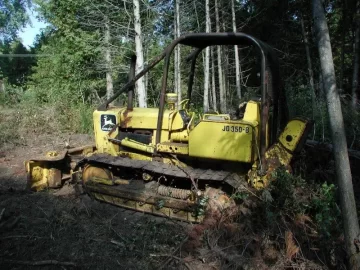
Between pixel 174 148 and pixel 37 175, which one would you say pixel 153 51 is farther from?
pixel 174 148

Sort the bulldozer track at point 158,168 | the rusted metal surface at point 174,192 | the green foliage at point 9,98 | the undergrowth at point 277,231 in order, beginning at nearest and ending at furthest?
1. the undergrowth at point 277,231
2. the bulldozer track at point 158,168
3. the rusted metal surface at point 174,192
4. the green foliage at point 9,98

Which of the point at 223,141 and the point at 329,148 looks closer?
the point at 223,141

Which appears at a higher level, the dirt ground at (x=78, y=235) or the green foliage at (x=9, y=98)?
the green foliage at (x=9, y=98)

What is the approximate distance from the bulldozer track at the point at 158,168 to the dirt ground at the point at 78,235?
0.64m

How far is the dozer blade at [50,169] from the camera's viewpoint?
6.08 meters

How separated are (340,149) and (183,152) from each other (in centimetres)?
235

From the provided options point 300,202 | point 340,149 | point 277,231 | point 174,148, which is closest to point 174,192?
point 174,148

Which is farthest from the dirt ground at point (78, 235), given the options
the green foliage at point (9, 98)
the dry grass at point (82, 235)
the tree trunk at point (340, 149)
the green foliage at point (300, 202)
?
the green foliage at point (9, 98)

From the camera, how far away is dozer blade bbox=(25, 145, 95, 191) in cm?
608

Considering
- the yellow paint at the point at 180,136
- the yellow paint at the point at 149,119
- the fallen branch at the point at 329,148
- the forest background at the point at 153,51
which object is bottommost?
the fallen branch at the point at 329,148

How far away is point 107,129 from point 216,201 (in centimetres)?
244

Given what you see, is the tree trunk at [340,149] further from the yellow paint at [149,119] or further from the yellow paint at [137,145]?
the yellow paint at [137,145]

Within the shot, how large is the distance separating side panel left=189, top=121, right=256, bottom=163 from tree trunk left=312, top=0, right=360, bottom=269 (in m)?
1.32

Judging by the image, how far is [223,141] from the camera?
486 cm
